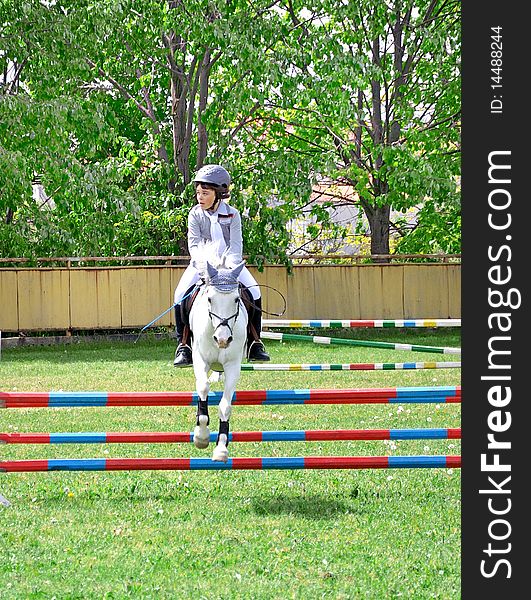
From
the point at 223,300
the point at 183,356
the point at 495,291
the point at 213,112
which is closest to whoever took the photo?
the point at 495,291

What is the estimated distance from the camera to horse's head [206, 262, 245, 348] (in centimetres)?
617

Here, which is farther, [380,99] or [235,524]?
[380,99]

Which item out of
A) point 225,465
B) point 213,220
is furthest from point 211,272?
point 225,465

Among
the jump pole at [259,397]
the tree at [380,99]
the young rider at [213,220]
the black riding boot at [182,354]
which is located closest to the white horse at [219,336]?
the jump pole at [259,397]

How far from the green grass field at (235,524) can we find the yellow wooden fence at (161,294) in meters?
11.1

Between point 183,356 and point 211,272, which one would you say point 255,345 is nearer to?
point 183,356

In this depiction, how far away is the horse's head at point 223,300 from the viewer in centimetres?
617

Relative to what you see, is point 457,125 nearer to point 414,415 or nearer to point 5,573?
point 414,415

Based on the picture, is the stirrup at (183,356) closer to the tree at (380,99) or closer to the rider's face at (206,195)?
the rider's face at (206,195)

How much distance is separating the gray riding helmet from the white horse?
1.73ft

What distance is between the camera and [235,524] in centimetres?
615

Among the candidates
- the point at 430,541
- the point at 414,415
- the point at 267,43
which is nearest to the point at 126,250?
the point at 267,43

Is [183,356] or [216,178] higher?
[216,178]

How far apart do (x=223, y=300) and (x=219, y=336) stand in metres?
0.25
